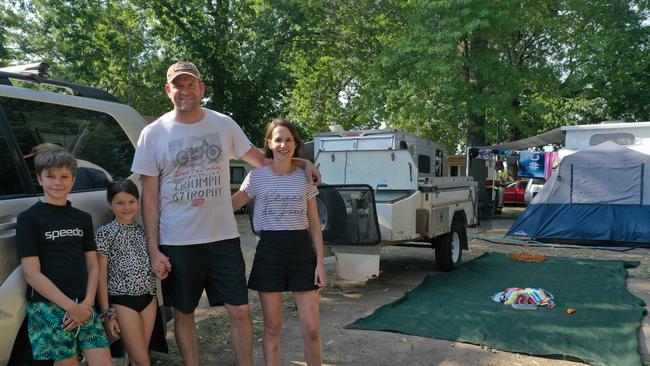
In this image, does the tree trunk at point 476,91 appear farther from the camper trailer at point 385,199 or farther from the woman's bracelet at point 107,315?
the woman's bracelet at point 107,315

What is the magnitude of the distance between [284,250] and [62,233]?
1.24 m

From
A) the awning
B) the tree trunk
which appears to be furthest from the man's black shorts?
the tree trunk

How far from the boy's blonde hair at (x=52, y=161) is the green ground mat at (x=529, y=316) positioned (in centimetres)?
341

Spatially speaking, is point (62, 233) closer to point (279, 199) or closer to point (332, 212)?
point (279, 199)

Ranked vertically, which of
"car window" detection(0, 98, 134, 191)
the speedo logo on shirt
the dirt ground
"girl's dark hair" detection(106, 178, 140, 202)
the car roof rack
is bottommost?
the dirt ground

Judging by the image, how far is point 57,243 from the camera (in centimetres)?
253

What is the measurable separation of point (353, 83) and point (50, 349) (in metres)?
24.7

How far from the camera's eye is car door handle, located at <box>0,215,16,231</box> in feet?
8.25

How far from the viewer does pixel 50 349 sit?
251 cm

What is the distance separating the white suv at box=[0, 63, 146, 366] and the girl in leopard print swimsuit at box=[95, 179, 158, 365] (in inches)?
9.0

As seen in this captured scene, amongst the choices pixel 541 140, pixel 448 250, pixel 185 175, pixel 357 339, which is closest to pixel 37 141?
pixel 185 175

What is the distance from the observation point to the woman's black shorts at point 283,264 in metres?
3.28

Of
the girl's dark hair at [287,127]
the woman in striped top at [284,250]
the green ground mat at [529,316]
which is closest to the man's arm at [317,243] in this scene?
the woman in striped top at [284,250]

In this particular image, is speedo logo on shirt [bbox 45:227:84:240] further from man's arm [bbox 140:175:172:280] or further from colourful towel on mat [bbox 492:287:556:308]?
colourful towel on mat [bbox 492:287:556:308]
